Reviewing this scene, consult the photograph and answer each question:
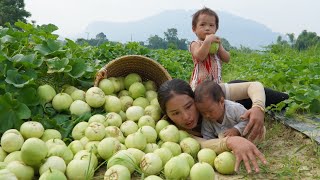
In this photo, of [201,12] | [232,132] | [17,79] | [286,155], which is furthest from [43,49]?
[286,155]

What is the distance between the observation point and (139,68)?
14.3 feet

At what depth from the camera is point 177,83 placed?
3.16 metres

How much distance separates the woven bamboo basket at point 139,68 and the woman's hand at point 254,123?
1231 mm

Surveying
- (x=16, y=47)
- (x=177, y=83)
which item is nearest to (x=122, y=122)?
(x=177, y=83)

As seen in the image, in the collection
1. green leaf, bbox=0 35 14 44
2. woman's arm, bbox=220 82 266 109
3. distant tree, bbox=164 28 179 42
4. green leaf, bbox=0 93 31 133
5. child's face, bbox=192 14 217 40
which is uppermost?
child's face, bbox=192 14 217 40

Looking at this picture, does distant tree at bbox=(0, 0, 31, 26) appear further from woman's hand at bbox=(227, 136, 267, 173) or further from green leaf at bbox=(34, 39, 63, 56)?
woman's hand at bbox=(227, 136, 267, 173)

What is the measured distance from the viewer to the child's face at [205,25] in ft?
13.3

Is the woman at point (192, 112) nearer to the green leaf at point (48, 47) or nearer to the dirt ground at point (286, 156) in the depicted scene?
the dirt ground at point (286, 156)

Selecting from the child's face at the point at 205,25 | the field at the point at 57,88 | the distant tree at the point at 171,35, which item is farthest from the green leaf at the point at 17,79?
the distant tree at the point at 171,35

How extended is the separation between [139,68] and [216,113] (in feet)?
5.08

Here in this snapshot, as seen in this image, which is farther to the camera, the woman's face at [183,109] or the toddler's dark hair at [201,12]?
the toddler's dark hair at [201,12]

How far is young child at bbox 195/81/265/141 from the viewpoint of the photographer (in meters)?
2.98

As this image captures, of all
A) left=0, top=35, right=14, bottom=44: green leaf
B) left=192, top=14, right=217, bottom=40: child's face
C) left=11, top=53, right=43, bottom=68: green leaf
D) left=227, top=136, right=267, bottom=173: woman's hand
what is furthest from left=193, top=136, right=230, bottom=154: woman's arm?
left=0, top=35, right=14, bottom=44: green leaf

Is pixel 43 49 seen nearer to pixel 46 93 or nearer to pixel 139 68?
pixel 46 93
